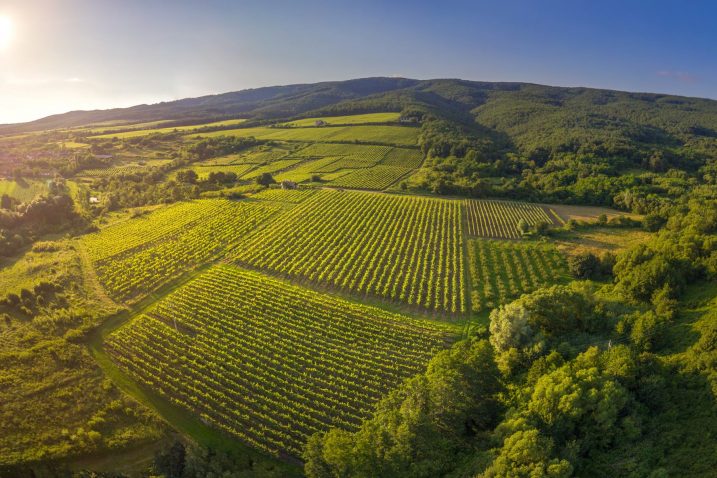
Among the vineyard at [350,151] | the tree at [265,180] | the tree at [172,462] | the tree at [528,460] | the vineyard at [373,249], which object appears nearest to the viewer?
the tree at [528,460]

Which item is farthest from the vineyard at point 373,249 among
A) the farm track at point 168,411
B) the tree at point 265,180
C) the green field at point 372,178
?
the tree at point 265,180

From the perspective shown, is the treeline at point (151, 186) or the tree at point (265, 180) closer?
the treeline at point (151, 186)

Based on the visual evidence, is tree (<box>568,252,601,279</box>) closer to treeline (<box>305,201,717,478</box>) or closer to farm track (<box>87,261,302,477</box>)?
treeline (<box>305,201,717,478</box>)

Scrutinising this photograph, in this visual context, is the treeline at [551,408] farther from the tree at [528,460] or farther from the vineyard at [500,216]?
the vineyard at [500,216]

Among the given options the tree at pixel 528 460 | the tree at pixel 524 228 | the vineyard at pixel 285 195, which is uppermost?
the vineyard at pixel 285 195

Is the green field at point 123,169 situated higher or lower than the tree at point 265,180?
higher

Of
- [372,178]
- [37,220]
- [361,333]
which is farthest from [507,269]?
[37,220]

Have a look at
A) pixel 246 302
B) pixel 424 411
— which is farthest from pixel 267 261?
pixel 424 411

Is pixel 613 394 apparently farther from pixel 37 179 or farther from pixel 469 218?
pixel 37 179
